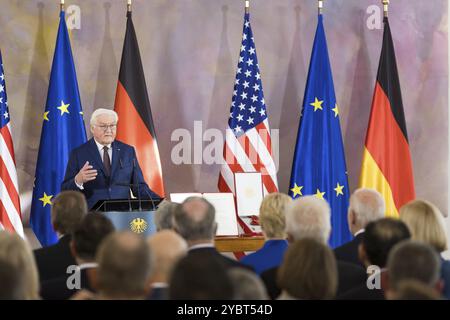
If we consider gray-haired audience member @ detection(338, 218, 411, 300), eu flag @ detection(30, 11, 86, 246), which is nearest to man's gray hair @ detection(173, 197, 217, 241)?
gray-haired audience member @ detection(338, 218, 411, 300)

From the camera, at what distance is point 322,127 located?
8.04 m

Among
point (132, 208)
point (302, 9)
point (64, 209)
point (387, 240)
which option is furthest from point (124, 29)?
point (387, 240)

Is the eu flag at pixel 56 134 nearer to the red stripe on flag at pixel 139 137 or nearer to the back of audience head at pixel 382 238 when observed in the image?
the red stripe on flag at pixel 139 137

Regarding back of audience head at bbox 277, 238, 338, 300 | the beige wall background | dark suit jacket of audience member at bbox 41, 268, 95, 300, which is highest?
the beige wall background

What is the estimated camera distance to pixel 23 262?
305 centimetres

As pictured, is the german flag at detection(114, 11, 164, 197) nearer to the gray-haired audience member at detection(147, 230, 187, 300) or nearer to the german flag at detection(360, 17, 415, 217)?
the german flag at detection(360, 17, 415, 217)

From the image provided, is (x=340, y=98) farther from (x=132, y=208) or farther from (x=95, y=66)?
(x=132, y=208)

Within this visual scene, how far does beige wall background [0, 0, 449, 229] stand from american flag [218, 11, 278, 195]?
398 millimetres

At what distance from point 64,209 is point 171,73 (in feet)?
12.7

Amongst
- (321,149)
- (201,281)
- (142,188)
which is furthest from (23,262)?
(321,149)

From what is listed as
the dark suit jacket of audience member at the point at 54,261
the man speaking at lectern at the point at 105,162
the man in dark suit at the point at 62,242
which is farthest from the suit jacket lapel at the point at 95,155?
the dark suit jacket of audience member at the point at 54,261

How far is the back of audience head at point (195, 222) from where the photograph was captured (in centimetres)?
421

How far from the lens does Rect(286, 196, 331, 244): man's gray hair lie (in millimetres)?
4328

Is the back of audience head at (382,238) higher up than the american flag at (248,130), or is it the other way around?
the american flag at (248,130)
